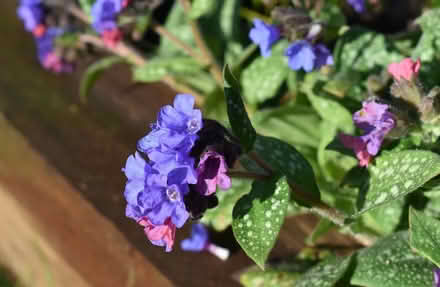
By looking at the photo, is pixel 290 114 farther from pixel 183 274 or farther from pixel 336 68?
pixel 183 274

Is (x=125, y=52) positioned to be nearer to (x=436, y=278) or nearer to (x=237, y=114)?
(x=237, y=114)

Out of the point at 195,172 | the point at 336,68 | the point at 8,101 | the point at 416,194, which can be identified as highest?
the point at 195,172

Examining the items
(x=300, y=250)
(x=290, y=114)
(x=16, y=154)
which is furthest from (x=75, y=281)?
(x=290, y=114)

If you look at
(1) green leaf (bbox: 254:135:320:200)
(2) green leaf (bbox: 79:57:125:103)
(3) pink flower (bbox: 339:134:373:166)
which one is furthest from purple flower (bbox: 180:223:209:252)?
(2) green leaf (bbox: 79:57:125:103)

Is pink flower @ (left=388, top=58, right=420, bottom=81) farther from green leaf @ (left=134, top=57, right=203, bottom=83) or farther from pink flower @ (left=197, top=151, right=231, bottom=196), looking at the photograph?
green leaf @ (left=134, top=57, right=203, bottom=83)

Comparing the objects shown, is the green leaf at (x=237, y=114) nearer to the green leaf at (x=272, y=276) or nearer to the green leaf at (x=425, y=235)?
the green leaf at (x=425, y=235)

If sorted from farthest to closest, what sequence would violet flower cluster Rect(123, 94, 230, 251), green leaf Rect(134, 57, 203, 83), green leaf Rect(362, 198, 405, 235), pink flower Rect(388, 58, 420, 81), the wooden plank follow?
green leaf Rect(134, 57, 203, 83)
the wooden plank
green leaf Rect(362, 198, 405, 235)
pink flower Rect(388, 58, 420, 81)
violet flower cluster Rect(123, 94, 230, 251)
